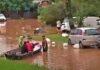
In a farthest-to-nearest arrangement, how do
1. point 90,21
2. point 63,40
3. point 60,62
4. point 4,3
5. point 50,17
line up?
1. point 4,3
2. point 50,17
3. point 90,21
4. point 63,40
5. point 60,62

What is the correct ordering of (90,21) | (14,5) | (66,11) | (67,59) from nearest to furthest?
1. (67,59)
2. (90,21)
3. (66,11)
4. (14,5)

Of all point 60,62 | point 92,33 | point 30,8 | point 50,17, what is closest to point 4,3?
point 30,8

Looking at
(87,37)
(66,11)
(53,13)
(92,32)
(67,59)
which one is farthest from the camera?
(53,13)

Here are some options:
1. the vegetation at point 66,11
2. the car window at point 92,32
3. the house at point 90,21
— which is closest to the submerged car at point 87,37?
the car window at point 92,32

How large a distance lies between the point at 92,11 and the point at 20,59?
26.3m

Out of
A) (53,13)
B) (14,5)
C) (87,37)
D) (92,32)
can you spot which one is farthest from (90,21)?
(14,5)

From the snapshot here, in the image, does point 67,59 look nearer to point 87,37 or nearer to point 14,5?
point 87,37

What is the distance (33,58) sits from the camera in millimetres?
27250

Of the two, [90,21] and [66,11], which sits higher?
[66,11]

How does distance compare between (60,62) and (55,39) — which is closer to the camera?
(60,62)

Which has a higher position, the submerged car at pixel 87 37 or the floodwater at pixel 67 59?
the submerged car at pixel 87 37

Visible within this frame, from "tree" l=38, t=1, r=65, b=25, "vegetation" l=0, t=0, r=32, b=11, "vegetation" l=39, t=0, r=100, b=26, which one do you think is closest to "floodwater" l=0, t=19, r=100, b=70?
"vegetation" l=39, t=0, r=100, b=26

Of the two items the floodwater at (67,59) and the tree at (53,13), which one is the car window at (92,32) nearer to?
the floodwater at (67,59)

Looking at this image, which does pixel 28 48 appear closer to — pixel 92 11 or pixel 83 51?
pixel 83 51
